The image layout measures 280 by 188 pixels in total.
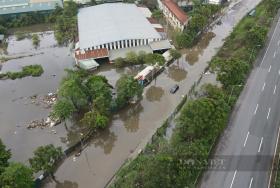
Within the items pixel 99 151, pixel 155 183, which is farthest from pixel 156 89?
pixel 155 183

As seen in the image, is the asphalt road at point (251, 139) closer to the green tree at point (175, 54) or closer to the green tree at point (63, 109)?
the green tree at point (175, 54)

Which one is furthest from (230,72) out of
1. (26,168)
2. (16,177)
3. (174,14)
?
(16,177)

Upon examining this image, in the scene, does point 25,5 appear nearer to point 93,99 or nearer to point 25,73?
point 25,73

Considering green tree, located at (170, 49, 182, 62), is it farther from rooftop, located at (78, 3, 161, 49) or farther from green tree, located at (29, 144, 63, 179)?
green tree, located at (29, 144, 63, 179)

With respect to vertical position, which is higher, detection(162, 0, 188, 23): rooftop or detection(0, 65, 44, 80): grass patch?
detection(162, 0, 188, 23): rooftop

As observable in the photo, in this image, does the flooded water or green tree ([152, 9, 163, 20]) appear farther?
green tree ([152, 9, 163, 20])

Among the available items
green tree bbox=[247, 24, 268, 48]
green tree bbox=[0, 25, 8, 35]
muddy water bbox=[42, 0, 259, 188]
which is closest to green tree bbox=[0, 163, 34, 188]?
muddy water bbox=[42, 0, 259, 188]

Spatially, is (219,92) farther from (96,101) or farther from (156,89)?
(96,101)
